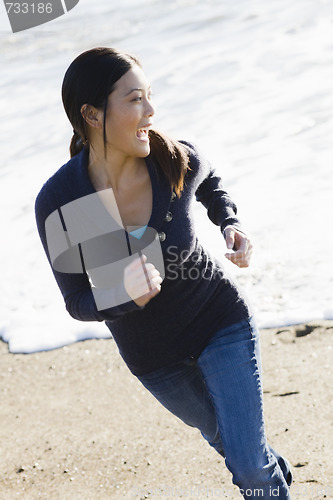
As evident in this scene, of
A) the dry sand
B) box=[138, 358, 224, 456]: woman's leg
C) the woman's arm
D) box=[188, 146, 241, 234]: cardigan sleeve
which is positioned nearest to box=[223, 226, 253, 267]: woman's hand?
the woman's arm

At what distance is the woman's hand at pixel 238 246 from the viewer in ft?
8.54

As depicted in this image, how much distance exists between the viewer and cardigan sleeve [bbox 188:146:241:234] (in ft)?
9.38

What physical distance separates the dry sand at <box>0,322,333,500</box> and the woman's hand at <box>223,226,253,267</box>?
1.34m

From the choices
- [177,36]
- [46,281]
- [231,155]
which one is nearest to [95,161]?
[46,281]

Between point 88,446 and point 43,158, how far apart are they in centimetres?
609

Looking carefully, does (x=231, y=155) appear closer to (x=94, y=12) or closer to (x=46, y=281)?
(x=46, y=281)

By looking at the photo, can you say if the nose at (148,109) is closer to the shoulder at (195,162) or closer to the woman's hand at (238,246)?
the shoulder at (195,162)

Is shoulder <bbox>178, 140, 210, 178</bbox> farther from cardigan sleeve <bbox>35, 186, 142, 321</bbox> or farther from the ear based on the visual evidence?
cardigan sleeve <bbox>35, 186, 142, 321</bbox>

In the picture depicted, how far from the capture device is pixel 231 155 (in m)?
8.72

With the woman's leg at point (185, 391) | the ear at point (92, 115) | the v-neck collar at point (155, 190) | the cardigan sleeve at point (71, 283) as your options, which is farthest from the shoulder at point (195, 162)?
the woman's leg at point (185, 391)

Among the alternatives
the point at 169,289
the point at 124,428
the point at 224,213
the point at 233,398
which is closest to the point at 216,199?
the point at 224,213

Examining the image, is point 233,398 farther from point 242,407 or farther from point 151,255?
point 151,255

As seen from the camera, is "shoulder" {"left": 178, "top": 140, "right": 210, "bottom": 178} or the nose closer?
the nose

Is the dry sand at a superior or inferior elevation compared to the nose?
inferior
